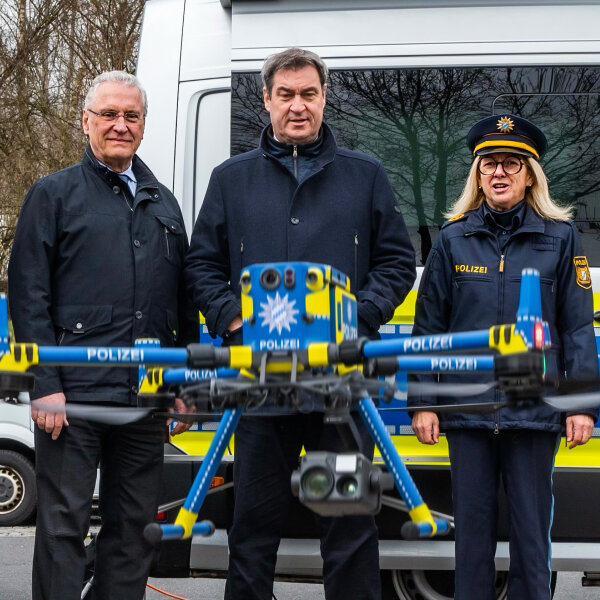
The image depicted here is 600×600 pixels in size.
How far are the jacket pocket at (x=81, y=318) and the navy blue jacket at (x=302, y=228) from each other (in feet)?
1.04

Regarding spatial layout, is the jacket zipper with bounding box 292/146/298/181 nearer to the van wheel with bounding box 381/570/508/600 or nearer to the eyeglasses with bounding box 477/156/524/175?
the eyeglasses with bounding box 477/156/524/175

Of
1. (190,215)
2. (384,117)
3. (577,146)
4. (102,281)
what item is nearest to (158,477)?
(102,281)

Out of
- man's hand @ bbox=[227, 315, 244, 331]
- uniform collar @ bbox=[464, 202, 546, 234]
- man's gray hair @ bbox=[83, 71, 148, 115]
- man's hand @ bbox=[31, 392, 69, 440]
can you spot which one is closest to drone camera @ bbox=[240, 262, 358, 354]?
man's hand @ bbox=[227, 315, 244, 331]

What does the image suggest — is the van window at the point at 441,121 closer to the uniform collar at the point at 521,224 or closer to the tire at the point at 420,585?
the uniform collar at the point at 521,224

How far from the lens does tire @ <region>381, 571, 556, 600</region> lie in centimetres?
487

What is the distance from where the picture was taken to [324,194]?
384 cm

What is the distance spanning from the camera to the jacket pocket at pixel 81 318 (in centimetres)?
391

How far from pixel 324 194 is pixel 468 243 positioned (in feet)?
1.87

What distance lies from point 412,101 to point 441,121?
148mm

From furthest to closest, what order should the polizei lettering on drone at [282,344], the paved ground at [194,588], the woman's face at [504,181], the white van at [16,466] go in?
the white van at [16,466] < the paved ground at [194,588] < the woman's face at [504,181] < the polizei lettering on drone at [282,344]

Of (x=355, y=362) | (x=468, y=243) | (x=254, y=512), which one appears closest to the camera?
(x=355, y=362)

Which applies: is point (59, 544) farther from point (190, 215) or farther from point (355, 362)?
point (355, 362)

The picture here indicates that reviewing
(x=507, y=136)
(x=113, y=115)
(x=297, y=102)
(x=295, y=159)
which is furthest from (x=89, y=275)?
(x=507, y=136)

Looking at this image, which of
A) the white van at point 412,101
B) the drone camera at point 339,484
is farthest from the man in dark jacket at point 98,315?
the drone camera at point 339,484
